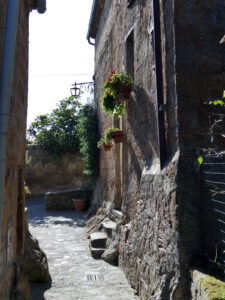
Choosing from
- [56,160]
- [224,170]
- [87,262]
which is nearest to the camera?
[224,170]

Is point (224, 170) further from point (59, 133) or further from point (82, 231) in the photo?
point (59, 133)

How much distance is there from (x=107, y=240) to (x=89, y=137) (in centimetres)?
458

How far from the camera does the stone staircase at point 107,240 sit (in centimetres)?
573

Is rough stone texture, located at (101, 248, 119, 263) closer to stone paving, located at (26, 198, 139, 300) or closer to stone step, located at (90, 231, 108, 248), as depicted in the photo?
stone paving, located at (26, 198, 139, 300)

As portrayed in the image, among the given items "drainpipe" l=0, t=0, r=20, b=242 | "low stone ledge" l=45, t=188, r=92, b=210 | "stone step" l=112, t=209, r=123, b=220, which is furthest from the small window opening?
"low stone ledge" l=45, t=188, r=92, b=210

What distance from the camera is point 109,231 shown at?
21.2 ft

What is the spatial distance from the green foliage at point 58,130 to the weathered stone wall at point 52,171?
38 cm

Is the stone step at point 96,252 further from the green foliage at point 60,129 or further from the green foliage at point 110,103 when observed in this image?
the green foliage at point 60,129

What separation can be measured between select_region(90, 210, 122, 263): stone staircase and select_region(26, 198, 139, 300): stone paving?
0.50 ft

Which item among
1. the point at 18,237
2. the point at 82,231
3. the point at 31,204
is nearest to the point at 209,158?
the point at 18,237

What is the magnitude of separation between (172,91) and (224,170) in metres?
1.07

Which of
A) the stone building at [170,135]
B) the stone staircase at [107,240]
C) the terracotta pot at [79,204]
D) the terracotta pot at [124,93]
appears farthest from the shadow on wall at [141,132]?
the terracotta pot at [79,204]

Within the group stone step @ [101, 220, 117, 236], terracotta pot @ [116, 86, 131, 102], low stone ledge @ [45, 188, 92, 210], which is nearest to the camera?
terracotta pot @ [116, 86, 131, 102]

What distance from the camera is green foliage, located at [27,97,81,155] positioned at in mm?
14656
